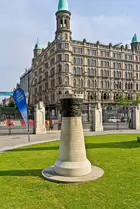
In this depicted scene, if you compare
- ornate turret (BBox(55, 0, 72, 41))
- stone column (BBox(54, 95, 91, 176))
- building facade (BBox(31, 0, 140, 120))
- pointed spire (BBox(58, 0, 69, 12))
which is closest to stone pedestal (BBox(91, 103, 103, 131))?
stone column (BBox(54, 95, 91, 176))

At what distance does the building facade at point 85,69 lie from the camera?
65.3 meters

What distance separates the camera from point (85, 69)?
71.6m

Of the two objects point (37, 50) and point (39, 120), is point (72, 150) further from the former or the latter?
point (37, 50)

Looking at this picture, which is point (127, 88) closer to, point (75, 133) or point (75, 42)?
point (75, 42)

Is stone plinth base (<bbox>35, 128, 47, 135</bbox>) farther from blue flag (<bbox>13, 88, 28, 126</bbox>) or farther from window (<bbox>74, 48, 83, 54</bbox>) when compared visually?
window (<bbox>74, 48, 83, 54</bbox>)

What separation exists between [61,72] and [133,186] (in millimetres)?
61716

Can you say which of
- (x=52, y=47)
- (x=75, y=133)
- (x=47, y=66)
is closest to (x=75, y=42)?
(x=52, y=47)

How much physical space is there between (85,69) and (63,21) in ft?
54.6

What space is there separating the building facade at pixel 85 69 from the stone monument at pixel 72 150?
179 feet

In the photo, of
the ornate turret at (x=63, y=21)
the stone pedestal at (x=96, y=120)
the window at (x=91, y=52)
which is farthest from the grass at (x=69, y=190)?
the window at (x=91, y=52)

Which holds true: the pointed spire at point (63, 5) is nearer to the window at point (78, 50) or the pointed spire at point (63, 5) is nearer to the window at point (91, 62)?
the window at point (78, 50)

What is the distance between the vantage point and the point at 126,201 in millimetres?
4684

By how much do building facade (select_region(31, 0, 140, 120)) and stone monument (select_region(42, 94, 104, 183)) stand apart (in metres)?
54.7

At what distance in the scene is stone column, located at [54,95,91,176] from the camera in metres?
6.30
